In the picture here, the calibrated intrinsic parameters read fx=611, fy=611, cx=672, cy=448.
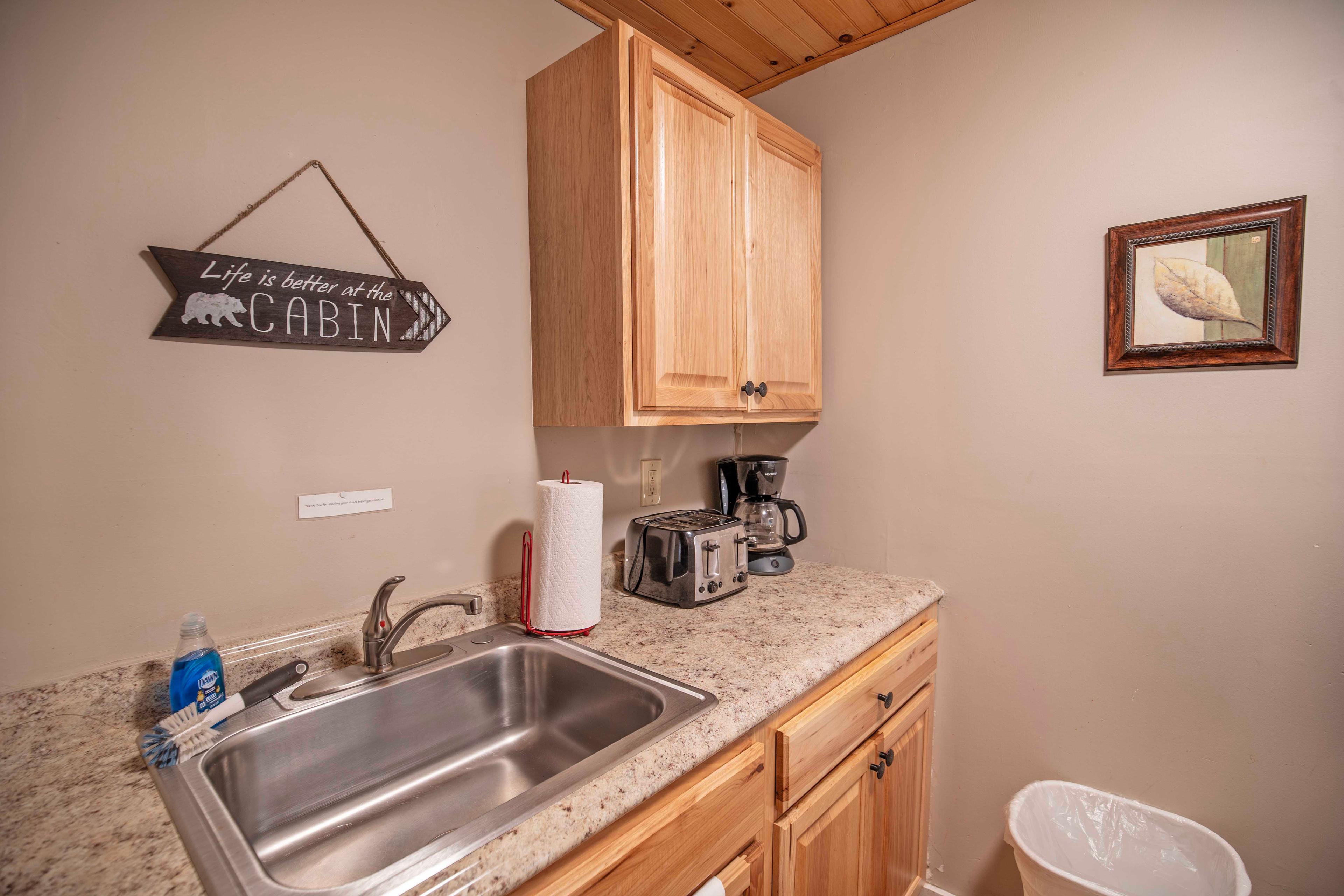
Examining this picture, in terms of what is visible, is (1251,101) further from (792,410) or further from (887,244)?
(792,410)

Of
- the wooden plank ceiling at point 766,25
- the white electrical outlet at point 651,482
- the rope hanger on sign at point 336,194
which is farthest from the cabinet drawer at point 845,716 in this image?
the wooden plank ceiling at point 766,25

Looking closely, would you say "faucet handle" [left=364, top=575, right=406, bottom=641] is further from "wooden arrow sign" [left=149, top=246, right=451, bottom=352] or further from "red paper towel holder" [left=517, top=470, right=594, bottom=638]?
"wooden arrow sign" [left=149, top=246, right=451, bottom=352]

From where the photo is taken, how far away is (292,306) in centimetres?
106

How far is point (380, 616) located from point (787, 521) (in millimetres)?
1188

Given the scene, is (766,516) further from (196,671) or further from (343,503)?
(196,671)

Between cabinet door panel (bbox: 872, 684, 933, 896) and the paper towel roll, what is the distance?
29.2 inches

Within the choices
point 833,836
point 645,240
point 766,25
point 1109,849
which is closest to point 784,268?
point 645,240

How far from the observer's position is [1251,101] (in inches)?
47.7

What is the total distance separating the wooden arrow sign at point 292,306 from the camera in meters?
0.96

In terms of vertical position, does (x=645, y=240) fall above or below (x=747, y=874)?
above

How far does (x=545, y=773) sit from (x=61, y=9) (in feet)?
4.59

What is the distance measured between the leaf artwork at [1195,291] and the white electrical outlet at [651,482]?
1235mm

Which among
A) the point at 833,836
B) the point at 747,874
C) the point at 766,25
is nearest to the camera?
the point at 747,874

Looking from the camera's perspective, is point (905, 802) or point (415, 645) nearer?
point (415, 645)
